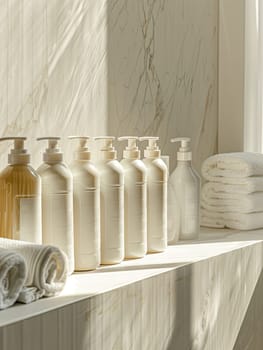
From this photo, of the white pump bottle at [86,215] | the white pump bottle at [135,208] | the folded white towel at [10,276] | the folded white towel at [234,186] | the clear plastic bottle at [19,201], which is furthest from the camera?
the folded white towel at [234,186]

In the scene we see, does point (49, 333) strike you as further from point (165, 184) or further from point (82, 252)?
point (165, 184)

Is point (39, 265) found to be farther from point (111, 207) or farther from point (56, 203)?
point (111, 207)

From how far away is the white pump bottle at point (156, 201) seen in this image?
4.53ft

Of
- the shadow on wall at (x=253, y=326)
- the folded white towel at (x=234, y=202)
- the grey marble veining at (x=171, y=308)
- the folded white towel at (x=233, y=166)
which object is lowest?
the shadow on wall at (x=253, y=326)

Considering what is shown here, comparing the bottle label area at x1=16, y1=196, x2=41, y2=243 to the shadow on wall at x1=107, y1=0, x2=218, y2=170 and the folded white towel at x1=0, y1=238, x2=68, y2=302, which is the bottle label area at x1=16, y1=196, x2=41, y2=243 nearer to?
the folded white towel at x1=0, y1=238, x2=68, y2=302

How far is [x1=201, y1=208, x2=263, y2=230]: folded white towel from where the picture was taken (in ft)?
5.62

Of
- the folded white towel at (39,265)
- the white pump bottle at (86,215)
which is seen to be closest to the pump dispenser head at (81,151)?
the white pump bottle at (86,215)

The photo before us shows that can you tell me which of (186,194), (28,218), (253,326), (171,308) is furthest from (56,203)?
(253,326)

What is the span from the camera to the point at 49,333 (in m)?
0.93

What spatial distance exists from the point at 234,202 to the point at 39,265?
848 mm

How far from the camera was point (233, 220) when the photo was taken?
1731mm

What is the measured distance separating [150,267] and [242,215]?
540 mm

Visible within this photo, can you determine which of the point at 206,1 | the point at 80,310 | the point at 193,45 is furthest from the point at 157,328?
the point at 206,1

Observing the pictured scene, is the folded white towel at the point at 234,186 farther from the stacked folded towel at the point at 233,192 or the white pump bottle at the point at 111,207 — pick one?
the white pump bottle at the point at 111,207
